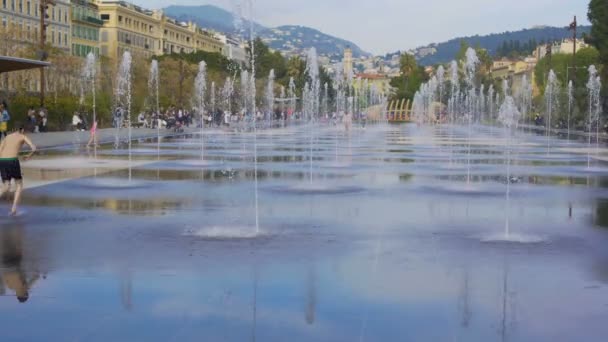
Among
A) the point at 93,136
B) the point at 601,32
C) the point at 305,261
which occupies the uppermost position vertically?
the point at 601,32

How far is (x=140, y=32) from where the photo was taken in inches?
5241

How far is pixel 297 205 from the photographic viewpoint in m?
14.5

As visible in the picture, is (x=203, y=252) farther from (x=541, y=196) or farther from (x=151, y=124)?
(x=151, y=124)

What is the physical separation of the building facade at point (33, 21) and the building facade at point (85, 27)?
127 inches

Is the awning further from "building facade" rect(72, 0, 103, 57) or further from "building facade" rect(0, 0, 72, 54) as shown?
"building facade" rect(72, 0, 103, 57)

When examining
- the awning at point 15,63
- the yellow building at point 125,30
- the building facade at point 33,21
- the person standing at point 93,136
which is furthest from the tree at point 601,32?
the yellow building at point 125,30

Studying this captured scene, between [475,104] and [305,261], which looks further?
[475,104]

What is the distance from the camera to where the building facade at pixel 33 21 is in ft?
217

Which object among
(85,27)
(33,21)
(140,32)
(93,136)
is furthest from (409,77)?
(93,136)

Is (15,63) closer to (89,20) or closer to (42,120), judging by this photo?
(42,120)

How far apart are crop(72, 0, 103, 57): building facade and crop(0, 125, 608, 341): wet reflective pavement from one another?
95.3 m

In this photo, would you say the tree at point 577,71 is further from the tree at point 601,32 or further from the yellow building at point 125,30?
the yellow building at point 125,30

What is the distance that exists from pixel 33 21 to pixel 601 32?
193 feet

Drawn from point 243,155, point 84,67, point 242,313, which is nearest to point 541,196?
point 242,313
